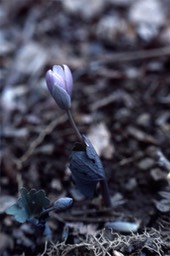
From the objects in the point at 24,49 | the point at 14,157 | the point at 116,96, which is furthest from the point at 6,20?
the point at 14,157

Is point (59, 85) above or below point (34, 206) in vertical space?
above

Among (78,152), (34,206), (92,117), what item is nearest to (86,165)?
(78,152)

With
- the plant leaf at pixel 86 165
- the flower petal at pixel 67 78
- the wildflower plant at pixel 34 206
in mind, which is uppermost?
the flower petal at pixel 67 78

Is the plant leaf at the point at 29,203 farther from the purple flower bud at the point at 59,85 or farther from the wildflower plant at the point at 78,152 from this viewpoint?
the purple flower bud at the point at 59,85

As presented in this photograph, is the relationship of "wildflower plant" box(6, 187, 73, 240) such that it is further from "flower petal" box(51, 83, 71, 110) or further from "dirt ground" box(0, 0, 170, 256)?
"flower petal" box(51, 83, 71, 110)

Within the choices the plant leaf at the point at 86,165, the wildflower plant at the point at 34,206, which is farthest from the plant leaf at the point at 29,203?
the plant leaf at the point at 86,165

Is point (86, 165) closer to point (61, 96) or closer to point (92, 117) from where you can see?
point (61, 96)

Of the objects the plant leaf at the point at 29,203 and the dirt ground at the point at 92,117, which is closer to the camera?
the plant leaf at the point at 29,203
